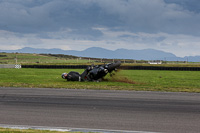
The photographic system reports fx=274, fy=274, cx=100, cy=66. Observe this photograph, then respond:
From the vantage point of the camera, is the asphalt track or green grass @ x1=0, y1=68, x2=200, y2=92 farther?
green grass @ x1=0, y1=68, x2=200, y2=92

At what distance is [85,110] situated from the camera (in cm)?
1269

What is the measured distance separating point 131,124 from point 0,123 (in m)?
4.99

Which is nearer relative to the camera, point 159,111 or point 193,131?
point 193,131

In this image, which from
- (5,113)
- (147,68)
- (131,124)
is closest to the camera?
(131,124)

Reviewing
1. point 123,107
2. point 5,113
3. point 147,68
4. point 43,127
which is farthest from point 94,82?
point 147,68

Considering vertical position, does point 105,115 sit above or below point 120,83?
below

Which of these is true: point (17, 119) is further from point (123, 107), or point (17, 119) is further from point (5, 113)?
point (123, 107)

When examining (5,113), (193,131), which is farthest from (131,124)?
(5,113)

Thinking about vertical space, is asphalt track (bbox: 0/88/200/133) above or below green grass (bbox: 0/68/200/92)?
below

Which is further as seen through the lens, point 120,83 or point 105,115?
point 120,83

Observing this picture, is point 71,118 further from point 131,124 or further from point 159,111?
point 159,111

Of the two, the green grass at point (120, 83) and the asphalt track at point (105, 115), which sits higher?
the green grass at point (120, 83)

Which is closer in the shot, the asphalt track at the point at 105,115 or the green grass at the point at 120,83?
the asphalt track at the point at 105,115

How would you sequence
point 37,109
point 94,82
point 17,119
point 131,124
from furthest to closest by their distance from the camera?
point 94,82
point 37,109
point 17,119
point 131,124
